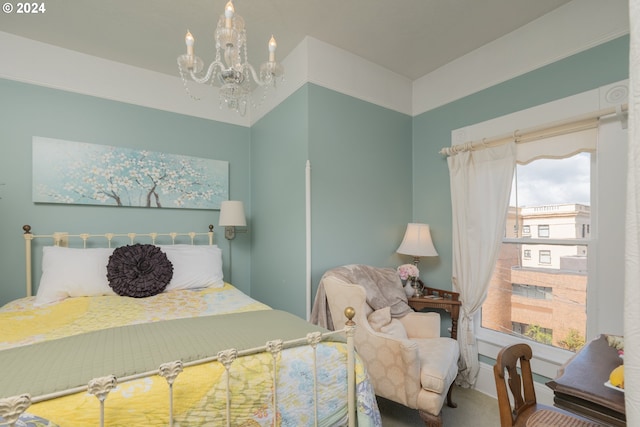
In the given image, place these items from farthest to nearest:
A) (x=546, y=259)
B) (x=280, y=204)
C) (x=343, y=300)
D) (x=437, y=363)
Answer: (x=280, y=204), (x=546, y=259), (x=343, y=300), (x=437, y=363)

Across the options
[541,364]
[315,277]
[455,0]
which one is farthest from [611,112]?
[315,277]

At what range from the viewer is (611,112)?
6.08 ft

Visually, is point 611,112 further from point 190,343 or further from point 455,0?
point 190,343

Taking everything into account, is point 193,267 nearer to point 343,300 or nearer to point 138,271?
point 138,271

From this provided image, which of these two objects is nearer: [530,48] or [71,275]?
[71,275]

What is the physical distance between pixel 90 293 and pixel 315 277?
166 centimetres

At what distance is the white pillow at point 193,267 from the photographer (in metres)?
2.46

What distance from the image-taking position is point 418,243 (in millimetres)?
2691

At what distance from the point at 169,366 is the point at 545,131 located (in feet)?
8.83

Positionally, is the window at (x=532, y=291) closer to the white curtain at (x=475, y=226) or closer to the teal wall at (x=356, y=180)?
the white curtain at (x=475, y=226)

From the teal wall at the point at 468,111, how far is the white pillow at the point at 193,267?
2.01 m

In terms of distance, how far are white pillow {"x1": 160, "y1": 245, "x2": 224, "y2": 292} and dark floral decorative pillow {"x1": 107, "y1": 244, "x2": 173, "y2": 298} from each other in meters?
0.08

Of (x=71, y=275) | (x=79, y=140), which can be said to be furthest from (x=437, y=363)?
(x=79, y=140)

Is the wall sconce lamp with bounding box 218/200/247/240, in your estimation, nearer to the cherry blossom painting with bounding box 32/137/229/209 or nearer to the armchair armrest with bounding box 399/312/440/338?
the cherry blossom painting with bounding box 32/137/229/209
